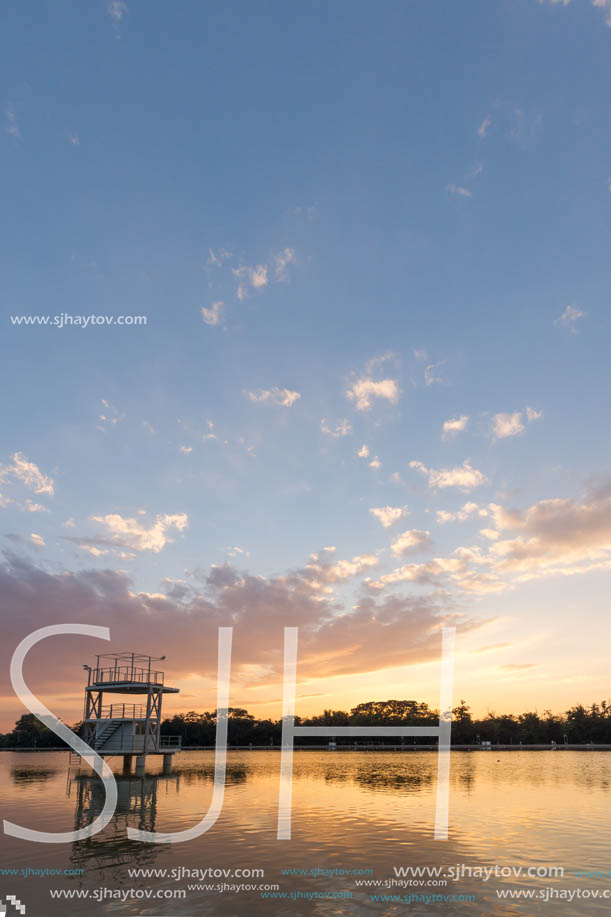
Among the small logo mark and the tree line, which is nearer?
the small logo mark

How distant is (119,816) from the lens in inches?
1092

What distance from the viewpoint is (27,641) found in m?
35.1

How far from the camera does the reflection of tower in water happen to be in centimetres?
1931

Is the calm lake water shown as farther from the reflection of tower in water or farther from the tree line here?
the tree line

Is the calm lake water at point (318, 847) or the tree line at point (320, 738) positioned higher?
the calm lake water at point (318, 847)

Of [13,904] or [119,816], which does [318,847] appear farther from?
[119,816]

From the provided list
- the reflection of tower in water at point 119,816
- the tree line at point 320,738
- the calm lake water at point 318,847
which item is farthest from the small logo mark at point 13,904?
the tree line at point 320,738

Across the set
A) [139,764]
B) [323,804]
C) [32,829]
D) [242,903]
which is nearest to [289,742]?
[139,764]

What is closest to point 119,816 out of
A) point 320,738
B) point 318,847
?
point 318,847

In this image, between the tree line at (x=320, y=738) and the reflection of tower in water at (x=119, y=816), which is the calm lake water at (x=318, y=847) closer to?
the reflection of tower in water at (x=119, y=816)

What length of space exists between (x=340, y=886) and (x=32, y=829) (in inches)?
577

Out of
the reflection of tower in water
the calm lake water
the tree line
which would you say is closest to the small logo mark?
the calm lake water

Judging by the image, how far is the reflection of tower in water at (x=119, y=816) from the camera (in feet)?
63.4

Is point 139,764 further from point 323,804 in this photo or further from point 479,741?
point 479,741
